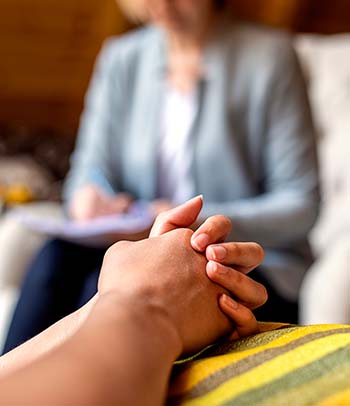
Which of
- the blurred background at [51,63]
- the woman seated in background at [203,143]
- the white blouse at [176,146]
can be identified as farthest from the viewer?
the blurred background at [51,63]

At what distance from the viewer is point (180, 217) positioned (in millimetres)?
648

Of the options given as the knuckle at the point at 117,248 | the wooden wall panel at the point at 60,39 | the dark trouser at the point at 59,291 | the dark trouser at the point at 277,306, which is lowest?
the dark trouser at the point at 277,306

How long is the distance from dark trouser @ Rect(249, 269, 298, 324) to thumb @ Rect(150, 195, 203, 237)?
61 cm

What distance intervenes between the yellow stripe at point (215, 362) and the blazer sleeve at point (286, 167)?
79 centimetres

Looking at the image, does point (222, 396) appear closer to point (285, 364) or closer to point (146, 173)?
point (285, 364)

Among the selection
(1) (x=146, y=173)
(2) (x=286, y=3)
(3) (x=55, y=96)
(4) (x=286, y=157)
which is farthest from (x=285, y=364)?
(3) (x=55, y=96)

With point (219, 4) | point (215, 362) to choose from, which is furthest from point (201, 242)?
point (219, 4)

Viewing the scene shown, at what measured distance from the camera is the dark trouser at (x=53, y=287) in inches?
46.6

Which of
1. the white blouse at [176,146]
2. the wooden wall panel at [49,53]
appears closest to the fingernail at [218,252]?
the white blouse at [176,146]

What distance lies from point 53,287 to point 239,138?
466 mm

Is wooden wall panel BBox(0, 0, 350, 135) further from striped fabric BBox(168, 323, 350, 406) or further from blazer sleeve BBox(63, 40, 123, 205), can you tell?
striped fabric BBox(168, 323, 350, 406)

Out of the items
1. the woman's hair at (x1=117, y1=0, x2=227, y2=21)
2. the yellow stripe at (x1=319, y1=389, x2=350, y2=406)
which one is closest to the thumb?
the yellow stripe at (x1=319, y1=389, x2=350, y2=406)

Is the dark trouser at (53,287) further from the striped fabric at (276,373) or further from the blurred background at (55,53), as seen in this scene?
the blurred background at (55,53)

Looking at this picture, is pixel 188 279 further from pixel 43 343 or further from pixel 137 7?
pixel 137 7
